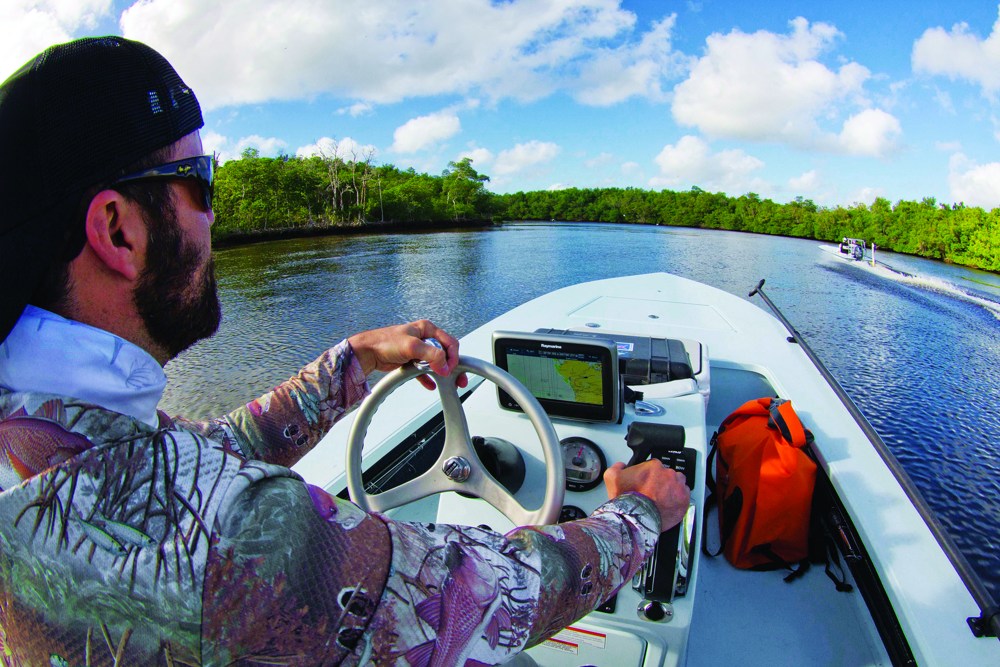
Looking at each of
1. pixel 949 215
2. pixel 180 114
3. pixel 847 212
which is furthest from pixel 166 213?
pixel 847 212

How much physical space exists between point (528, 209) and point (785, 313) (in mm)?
52941

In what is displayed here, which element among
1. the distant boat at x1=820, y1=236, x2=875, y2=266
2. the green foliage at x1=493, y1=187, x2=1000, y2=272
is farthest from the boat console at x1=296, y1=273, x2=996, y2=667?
the green foliage at x1=493, y1=187, x2=1000, y2=272

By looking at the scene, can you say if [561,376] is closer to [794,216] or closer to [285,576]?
[285,576]

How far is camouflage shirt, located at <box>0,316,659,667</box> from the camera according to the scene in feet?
1.72

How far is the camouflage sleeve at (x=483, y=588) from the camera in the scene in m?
0.61

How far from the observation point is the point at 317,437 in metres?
1.28

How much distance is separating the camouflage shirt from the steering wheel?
52 cm

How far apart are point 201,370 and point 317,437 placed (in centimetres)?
702

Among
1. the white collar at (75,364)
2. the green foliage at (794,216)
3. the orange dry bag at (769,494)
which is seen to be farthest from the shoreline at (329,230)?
the white collar at (75,364)

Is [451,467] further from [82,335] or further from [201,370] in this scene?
[201,370]

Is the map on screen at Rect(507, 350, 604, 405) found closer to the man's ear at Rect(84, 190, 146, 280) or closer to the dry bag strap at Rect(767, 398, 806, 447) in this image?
the dry bag strap at Rect(767, 398, 806, 447)

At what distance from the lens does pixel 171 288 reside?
0.75 metres

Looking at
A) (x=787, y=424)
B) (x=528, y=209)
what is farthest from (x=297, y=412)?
Answer: (x=528, y=209)

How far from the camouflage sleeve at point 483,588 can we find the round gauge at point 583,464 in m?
0.82
